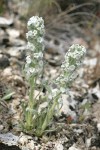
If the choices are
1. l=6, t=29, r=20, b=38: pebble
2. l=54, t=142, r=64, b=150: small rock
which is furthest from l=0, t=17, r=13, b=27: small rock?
l=54, t=142, r=64, b=150: small rock

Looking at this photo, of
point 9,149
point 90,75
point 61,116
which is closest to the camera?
point 9,149

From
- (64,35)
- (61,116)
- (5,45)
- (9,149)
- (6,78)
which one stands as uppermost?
(64,35)

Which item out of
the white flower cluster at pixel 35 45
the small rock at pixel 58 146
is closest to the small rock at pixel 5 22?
the white flower cluster at pixel 35 45

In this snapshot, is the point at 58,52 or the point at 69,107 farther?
the point at 58,52

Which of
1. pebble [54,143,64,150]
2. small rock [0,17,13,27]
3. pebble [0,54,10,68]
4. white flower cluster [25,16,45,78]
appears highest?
small rock [0,17,13,27]

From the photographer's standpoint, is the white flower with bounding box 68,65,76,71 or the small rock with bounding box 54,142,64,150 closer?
the white flower with bounding box 68,65,76,71

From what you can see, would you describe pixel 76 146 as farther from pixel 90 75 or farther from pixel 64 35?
pixel 64 35

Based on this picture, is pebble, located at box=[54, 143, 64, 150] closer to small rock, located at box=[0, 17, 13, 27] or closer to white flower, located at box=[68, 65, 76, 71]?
white flower, located at box=[68, 65, 76, 71]

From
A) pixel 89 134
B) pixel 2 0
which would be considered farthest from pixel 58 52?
pixel 89 134
